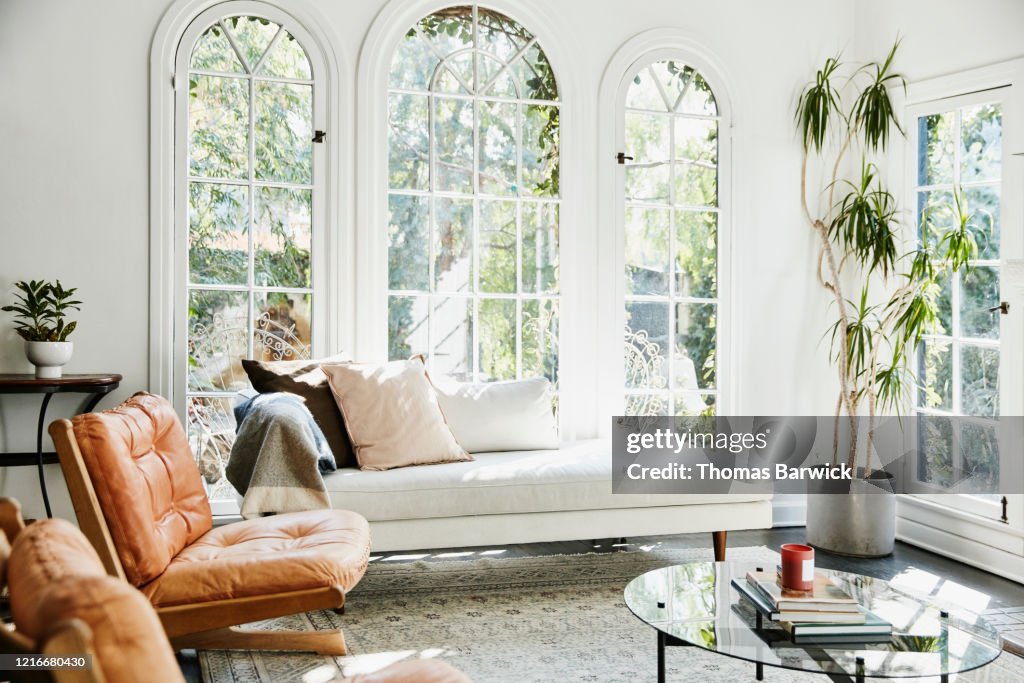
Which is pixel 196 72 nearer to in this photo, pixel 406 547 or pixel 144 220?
pixel 144 220

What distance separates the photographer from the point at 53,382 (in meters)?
3.44

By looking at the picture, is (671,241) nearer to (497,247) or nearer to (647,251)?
(647,251)

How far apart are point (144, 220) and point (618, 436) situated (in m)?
2.49

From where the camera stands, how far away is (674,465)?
12.6 ft

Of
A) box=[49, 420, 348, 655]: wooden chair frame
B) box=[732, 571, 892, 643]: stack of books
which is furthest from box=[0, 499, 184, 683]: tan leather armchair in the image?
box=[732, 571, 892, 643]: stack of books

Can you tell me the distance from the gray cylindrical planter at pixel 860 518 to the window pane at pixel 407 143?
2.55m

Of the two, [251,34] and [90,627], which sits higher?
[251,34]

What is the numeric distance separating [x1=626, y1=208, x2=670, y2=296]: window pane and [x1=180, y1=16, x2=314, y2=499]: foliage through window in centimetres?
167

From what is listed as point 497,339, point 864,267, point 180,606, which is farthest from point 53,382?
point 864,267

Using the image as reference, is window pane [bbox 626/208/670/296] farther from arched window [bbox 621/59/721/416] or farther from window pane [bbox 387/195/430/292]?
window pane [bbox 387/195/430/292]

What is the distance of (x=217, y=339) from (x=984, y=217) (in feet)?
12.0

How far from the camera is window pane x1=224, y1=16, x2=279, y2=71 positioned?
13.4 ft

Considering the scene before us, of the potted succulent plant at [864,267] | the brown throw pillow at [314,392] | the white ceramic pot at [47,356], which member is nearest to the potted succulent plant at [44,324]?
the white ceramic pot at [47,356]

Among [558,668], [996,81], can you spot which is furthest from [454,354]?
[996,81]
